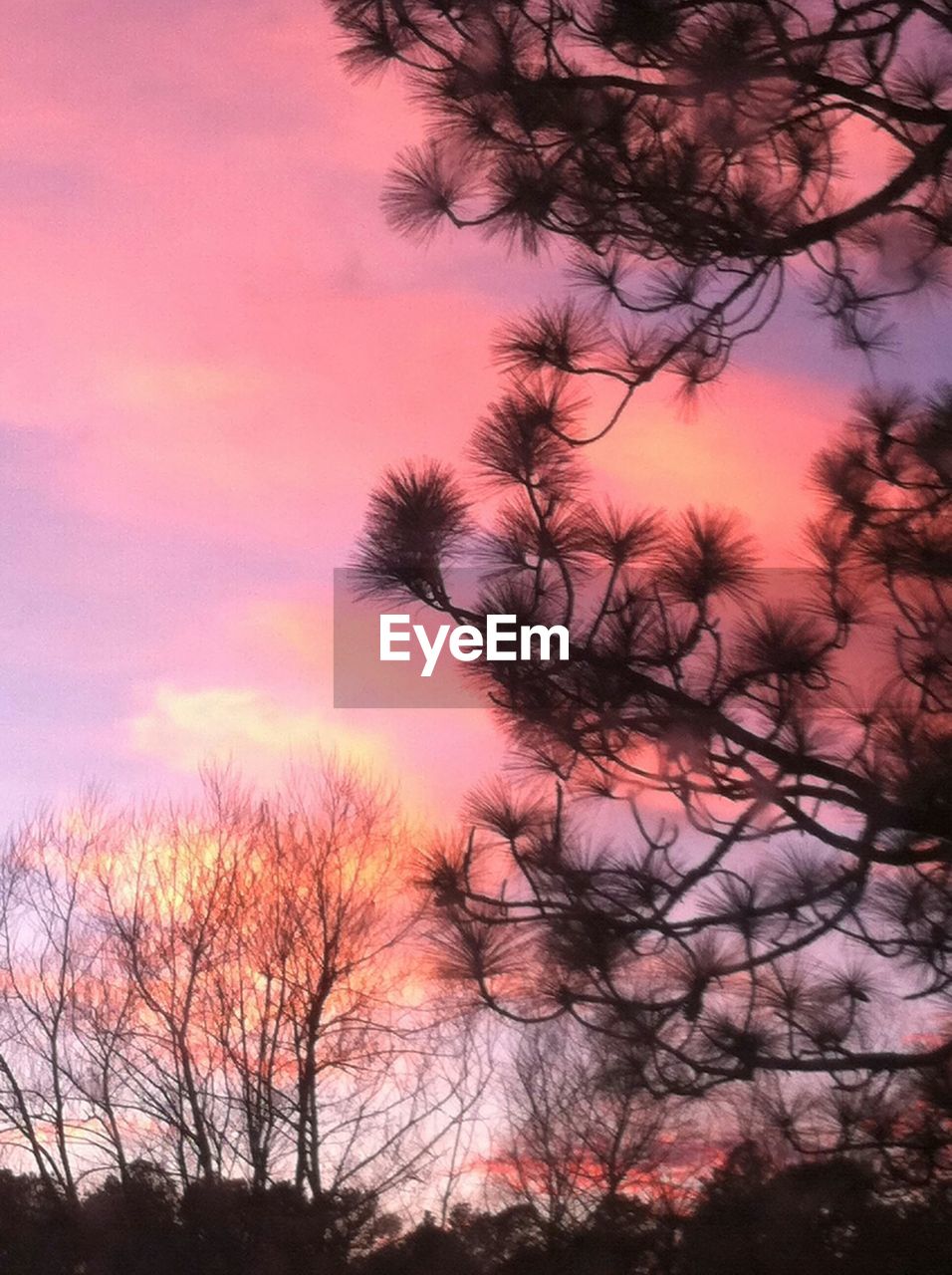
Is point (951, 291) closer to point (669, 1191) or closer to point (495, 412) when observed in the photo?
point (495, 412)

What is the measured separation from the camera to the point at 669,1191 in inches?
163

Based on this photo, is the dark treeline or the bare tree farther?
the bare tree

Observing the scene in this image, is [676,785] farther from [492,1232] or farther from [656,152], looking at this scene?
[492,1232]

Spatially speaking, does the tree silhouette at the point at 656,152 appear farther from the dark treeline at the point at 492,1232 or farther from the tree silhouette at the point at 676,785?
the dark treeline at the point at 492,1232

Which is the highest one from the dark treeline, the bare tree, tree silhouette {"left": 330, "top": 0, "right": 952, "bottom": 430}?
tree silhouette {"left": 330, "top": 0, "right": 952, "bottom": 430}

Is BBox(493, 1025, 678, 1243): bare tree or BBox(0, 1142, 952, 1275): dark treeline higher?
BBox(493, 1025, 678, 1243): bare tree

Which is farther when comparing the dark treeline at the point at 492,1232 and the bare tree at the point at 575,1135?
the bare tree at the point at 575,1135

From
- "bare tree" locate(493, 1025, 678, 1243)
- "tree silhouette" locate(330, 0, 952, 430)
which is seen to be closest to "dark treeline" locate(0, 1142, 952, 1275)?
"bare tree" locate(493, 1025, 678, 1243)

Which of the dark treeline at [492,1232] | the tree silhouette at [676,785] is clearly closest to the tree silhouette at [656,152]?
the tree silhouette at [676,785]

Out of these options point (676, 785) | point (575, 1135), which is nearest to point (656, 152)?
point (676, 785)

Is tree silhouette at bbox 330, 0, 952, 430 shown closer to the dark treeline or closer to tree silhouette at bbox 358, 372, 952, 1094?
tree silhouette at bbox 358, 372, 952, 1094

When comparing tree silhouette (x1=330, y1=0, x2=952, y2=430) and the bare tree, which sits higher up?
tree silhouette (x1=330, y1=0, x2=952, y2=430)

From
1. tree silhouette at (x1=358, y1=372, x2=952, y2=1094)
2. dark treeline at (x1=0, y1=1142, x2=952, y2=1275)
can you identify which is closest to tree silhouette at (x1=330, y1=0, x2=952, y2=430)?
tree silhouette at (x1=358, y1=372, x2=952, y2=1094)

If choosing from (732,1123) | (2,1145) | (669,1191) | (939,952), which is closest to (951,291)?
(939,952)
